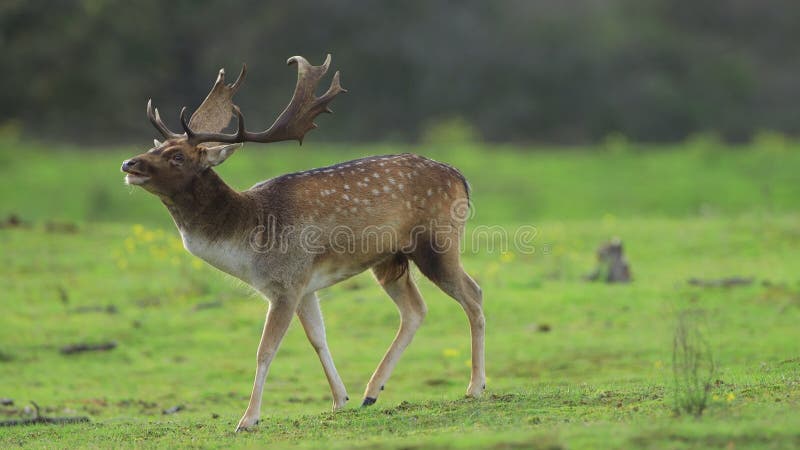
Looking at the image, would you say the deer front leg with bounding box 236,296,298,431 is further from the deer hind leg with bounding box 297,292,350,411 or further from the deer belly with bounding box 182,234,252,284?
the deer hind leg with bounding box 297,292,350,411

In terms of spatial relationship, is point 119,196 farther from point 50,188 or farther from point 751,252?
point 751,252

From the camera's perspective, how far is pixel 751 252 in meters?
18.8

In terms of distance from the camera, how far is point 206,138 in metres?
9.87

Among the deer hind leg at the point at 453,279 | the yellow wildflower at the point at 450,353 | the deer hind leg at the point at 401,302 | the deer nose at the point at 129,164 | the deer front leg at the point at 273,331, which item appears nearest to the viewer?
the deer nose at the point at 129,164

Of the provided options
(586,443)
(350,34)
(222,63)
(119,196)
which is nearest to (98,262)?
(119,196)

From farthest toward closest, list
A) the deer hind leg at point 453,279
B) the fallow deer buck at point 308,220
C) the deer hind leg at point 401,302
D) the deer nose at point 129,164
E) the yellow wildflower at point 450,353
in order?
the yellow wildflower at point 450,353 → the deer hind leg at point 401,302 → the deer hind leg at point 453,279 → the fallow deer buck at point 308,220 → the deer nose at point 129,164

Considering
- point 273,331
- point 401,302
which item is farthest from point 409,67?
point 273,331

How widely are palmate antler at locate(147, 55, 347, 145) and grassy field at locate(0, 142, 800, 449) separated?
2.23m

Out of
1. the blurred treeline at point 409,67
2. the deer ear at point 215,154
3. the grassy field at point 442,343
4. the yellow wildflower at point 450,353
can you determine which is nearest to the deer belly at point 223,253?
the deer ear at point 215,154

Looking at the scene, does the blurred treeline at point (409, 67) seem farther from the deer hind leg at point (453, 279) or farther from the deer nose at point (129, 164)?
the deer nose at point (129, 164)

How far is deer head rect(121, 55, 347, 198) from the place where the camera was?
9.62 meters

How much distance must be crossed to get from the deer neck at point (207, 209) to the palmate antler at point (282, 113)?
35 centimetres

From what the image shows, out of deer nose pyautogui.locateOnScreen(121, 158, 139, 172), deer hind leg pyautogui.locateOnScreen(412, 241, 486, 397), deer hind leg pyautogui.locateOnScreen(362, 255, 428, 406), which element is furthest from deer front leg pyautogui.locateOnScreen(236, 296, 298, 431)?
deer nose pyautogui.locateOnScreen(121, 158, 139, 172)

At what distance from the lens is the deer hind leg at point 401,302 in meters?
10.5
